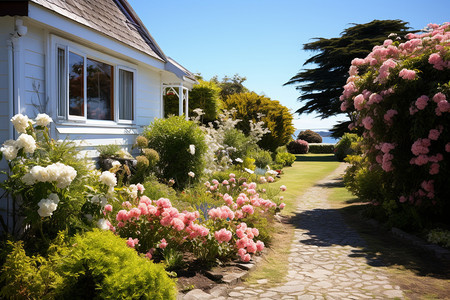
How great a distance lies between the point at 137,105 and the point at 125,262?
774cm

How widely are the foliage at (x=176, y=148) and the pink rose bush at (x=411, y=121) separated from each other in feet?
14.9

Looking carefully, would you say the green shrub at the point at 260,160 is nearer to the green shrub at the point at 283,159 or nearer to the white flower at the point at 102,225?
the green shrub at the point at 283,159

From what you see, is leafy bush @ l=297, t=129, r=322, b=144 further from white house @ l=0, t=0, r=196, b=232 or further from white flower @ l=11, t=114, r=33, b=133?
white flower @ l=11, t=114, r=33, b=133

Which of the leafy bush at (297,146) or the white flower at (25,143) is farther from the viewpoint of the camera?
the leafy bush at (297,146)

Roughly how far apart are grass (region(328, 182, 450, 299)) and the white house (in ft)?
19.9

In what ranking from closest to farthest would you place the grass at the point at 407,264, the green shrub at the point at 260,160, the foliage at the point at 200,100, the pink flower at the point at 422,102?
the grass at the point at 407,264 → the pink flower at the point at 422,102 → the green shrub at the point at 260,160 → the foliage at the point at 200,100

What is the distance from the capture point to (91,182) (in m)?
4.88

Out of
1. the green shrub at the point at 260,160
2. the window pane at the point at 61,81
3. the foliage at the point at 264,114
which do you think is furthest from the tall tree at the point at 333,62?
the window pane at the point at 61,81

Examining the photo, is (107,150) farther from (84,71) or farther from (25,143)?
(25,143)

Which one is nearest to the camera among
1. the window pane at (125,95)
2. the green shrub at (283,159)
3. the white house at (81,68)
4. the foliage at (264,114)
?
the white house at (81,68)

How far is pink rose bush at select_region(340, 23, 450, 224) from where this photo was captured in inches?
276

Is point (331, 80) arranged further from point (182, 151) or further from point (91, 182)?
point (91, 182)

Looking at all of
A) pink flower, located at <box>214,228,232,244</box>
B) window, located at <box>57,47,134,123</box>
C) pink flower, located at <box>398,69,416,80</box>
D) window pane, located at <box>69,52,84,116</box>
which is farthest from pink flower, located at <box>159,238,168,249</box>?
pink flower, located at <box>398,69,416,80</box>

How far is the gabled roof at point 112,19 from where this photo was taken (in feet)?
23.3
